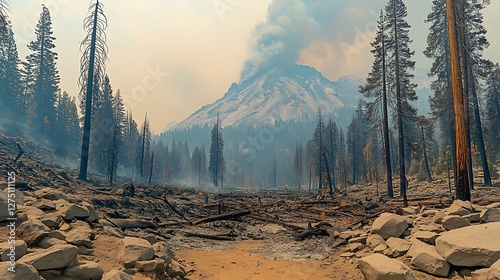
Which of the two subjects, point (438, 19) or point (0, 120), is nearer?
point (438, 19)

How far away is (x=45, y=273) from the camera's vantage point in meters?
4.11

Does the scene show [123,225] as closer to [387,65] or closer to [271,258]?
[271,258]

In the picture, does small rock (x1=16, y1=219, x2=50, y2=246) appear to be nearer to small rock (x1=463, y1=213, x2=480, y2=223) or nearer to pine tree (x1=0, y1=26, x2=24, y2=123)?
small rock (x1=463, y1=213, x2=480, y2=223)

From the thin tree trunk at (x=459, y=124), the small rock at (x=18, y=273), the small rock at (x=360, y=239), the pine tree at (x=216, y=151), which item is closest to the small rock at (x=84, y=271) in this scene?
the small rock at (x=18, y=273)

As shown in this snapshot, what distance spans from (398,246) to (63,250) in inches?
273

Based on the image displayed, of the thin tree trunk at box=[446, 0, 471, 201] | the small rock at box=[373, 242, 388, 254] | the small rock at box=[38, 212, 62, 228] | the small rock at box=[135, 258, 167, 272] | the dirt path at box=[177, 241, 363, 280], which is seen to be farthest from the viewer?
the thin tree trunk at box=[446, 0, 471, 201]

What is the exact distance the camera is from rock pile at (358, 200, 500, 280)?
5.06 m

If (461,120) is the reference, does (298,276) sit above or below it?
below

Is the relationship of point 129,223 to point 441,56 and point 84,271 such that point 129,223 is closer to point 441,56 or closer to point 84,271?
point 84,271

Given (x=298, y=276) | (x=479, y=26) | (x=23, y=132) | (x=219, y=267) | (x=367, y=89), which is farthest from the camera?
(x=23, y=132)

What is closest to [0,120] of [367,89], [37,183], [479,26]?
[37,183]

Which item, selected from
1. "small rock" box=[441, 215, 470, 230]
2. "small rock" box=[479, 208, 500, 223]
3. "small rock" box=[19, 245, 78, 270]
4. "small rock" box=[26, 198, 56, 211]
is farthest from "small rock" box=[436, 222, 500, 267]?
"small rock" box=[26, 198, 56, 211]

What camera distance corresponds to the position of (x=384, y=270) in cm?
514

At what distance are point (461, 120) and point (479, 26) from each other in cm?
2036
